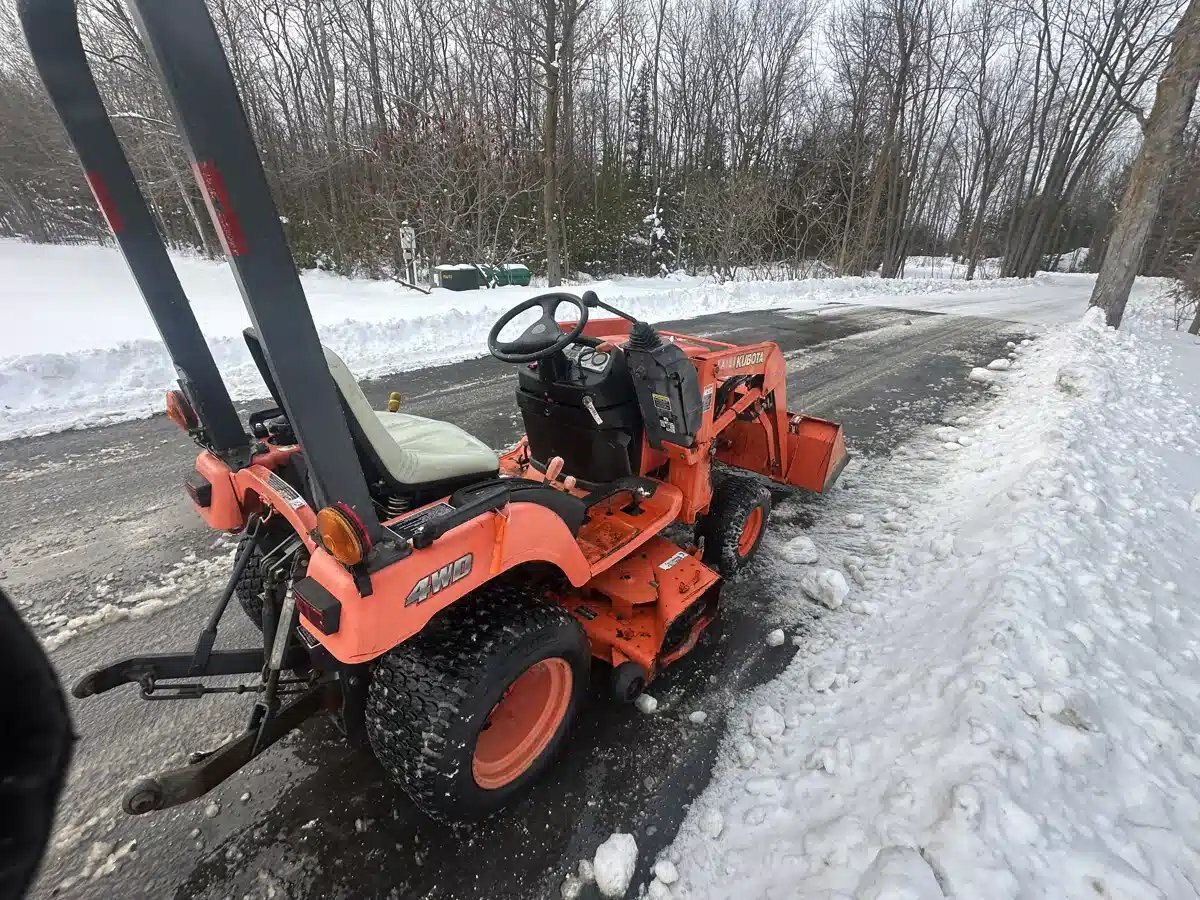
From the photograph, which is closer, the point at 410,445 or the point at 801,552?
the point at 410,445

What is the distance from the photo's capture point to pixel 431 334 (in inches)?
326

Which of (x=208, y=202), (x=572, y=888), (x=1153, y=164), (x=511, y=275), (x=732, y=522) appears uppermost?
(x=1153, y=164)

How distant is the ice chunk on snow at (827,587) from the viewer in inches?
115

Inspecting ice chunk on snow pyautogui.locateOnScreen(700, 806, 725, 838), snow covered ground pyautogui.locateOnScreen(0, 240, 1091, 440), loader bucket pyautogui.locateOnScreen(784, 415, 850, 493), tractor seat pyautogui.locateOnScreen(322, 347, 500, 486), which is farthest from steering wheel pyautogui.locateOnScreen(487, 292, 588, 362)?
snow covered ground pyautogui.locateOnScreen(0, 240, 1091, 440)

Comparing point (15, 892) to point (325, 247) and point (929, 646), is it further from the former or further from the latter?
point (325, 247)

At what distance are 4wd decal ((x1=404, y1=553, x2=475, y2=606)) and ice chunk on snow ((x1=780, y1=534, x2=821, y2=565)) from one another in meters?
2.24

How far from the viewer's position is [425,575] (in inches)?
61.7

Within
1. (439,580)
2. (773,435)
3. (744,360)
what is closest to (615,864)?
(439,580)

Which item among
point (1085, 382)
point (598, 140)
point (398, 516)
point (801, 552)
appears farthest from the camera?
point (598, 140)

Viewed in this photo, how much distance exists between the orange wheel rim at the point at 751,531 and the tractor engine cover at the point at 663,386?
2.62ft

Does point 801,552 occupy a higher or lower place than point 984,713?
lower

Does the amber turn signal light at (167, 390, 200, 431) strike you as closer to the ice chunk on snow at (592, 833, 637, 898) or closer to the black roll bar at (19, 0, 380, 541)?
the black roll bar at (19, 0, 380, 541)

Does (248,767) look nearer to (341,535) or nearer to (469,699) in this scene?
(469,699)

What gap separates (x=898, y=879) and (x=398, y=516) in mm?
1752
